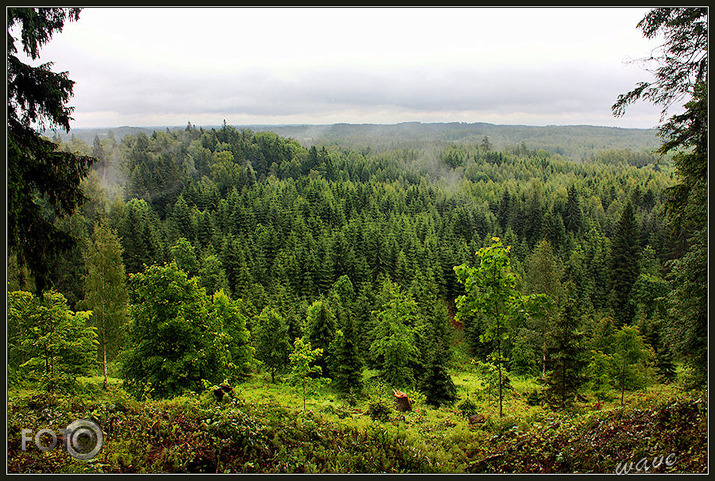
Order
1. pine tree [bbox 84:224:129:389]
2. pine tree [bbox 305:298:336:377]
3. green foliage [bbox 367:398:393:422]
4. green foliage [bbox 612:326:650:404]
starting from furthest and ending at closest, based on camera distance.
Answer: pine tree [bbox 305:298:336:377] < pine tree [bbox 84:224:129:389] < green foliage [bbox 612:326:650:404] < green foliage [bbox 367:398:393:422]

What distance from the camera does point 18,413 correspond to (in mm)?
7773

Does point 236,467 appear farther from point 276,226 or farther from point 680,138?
point 276,226

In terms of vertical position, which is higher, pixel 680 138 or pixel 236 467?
pixel 680 138

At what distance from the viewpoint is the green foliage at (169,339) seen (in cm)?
1396

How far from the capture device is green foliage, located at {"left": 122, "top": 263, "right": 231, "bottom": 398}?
550 inches

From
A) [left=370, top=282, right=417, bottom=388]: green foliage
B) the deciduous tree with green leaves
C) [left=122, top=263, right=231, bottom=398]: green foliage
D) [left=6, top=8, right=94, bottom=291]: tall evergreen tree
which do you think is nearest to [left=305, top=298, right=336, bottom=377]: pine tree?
[left=370, top=282, right=417, bottom=388]: green foliage

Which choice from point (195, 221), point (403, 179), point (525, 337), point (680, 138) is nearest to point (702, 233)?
point (680, 138)

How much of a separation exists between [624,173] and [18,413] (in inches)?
6763

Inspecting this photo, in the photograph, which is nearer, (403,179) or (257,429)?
(257,429)

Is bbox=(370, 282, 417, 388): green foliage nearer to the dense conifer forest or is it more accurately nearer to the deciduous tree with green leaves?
the dense conifer forest

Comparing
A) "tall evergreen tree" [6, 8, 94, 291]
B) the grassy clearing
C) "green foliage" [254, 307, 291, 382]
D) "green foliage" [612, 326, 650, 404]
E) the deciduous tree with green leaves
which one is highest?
"tall evergreen tree" [6, 8, 94, 291]

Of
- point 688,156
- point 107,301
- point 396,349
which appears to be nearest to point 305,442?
point 688,156

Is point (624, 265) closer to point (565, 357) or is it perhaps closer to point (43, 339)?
point (565, 357)

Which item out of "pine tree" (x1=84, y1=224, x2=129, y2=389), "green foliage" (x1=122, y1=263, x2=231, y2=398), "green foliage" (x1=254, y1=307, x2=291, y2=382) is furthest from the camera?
"green foliage" (x1=254, y1=307, x2=291, y2=382)
